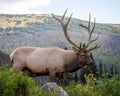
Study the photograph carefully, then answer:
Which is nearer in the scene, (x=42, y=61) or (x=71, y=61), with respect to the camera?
(x=42, y=61)

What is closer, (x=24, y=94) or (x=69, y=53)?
(x=24, y=94)

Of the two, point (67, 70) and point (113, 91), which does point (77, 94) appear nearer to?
point (113, 91)

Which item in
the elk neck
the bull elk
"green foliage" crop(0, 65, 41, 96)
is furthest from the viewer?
the elk neck

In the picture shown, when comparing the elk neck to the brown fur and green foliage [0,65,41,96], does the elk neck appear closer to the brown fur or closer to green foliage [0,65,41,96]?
the brown fur

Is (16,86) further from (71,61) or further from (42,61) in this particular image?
(71,61)

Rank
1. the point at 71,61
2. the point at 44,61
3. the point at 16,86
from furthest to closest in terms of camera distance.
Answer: the point at 71,61 → the point at 44,61 → the point at 16,86

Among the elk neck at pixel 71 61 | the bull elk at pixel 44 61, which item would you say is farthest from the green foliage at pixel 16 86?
the elk neck at pixel 71 61

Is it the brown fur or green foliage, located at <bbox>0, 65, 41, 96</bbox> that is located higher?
green foliage, located at <bbox>0, 65, 41, 96</bbox>

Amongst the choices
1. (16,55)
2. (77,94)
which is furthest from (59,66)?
(77,94)

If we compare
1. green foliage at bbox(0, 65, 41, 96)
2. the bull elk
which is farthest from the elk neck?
green foliage at bbox(0, 65, 41, 96)

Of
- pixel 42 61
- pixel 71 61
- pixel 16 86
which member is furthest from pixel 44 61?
pixel 16 86

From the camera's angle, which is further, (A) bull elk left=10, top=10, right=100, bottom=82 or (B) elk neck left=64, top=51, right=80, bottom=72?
(B) elk neck left=64, top=51, right=80, bottom=72

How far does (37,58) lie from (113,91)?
752 centimetres

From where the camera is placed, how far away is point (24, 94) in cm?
450
